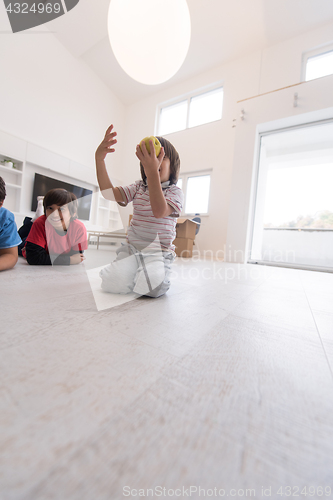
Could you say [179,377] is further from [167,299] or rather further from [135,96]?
[135,96]

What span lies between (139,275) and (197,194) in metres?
3.31

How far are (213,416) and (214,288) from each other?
75 centimetres

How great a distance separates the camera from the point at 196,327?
1.57ft

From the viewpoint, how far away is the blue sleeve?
905mm

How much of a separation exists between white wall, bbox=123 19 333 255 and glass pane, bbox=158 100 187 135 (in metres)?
0.18

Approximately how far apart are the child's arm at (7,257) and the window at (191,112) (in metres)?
3.72

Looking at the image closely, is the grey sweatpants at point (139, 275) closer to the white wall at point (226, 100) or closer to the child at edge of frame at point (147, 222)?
the child at edge of frame at point (147, 222)

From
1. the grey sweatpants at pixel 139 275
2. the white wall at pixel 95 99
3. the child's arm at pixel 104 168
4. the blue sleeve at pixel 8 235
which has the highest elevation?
the white wall at pixel 95 99

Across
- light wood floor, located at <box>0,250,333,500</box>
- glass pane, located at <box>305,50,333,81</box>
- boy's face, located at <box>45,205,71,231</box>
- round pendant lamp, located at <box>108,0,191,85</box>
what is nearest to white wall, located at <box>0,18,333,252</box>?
glass pane, located at <box>305,50,333,81</box>

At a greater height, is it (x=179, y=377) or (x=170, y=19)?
(x=170, y=19)

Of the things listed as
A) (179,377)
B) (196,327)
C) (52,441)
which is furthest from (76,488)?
(196,327)

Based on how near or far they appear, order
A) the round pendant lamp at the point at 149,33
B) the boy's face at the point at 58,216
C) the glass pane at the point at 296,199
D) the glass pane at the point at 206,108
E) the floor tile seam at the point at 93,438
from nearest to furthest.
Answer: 1. the floor tile seam at the point at 93,438
2. the boy's face at the point at 58,216
3. the round pendant lamp at the point at 149,33
4. the glass pane at the point at 296,199
5. the glass pane at the point at 206,108

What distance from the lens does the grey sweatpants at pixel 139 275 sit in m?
0.71

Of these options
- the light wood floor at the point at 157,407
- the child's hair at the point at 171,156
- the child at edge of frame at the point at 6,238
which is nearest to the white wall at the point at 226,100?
the child's hair at the point at 171,156
